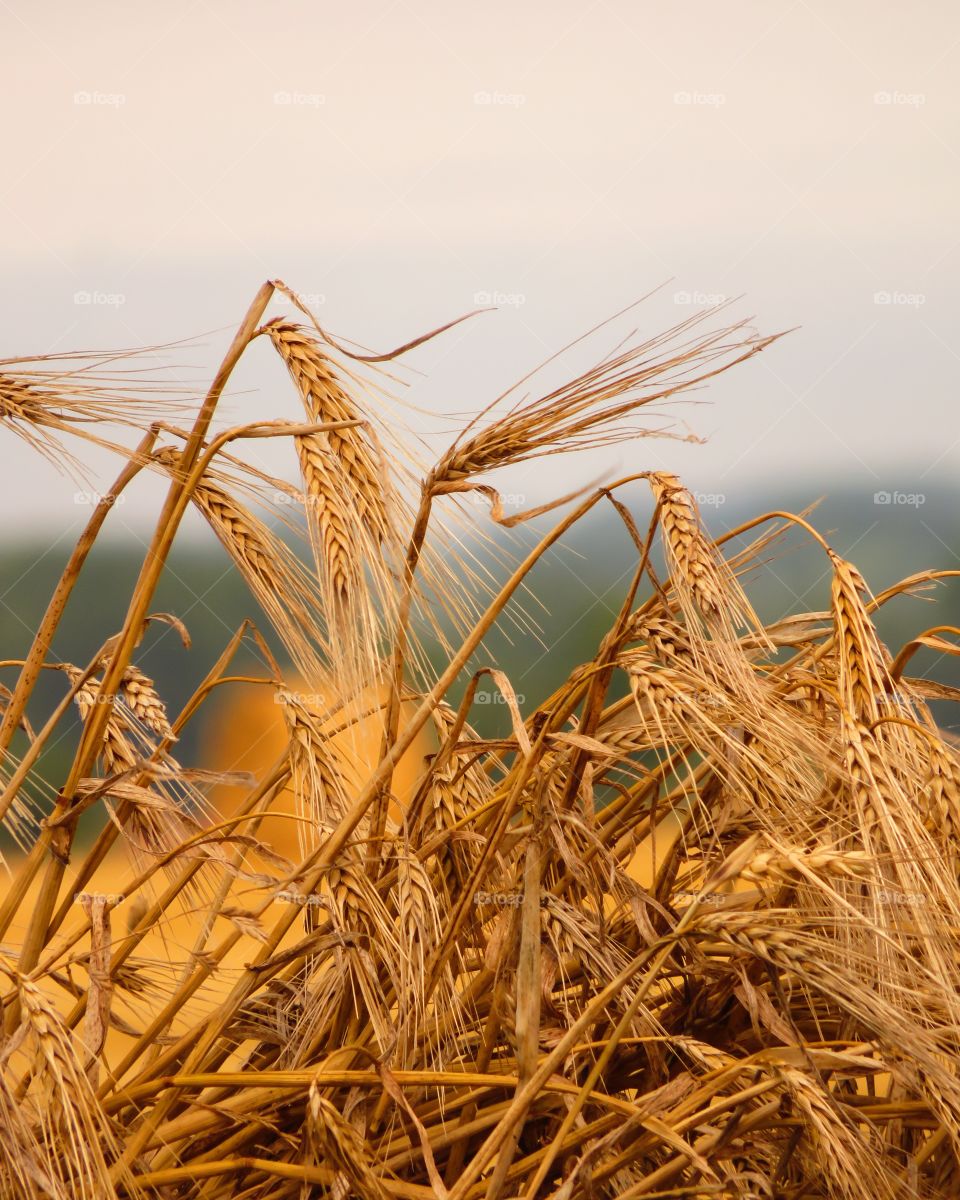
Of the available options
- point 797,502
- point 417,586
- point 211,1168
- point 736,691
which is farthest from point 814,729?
point 797,502

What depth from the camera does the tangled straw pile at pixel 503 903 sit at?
40cm

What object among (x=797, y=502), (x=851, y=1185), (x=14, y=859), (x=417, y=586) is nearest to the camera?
(x=851, y=1185)

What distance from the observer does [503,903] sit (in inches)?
20.4

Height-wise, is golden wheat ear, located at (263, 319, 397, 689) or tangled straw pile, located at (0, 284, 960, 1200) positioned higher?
golden wheat ear, located at (263, 319, 397, 689)

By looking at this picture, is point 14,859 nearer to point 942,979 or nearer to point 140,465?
point 140,465

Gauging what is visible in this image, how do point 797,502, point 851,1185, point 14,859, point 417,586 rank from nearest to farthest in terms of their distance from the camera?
point 851,1185, point 417,586, point 14,859, point 797,502

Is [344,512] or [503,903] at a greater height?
[344,512]

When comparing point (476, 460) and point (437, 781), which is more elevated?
point (476, 460)

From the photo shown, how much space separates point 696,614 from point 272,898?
22 centimetres

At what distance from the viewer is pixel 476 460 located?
458 millimetres

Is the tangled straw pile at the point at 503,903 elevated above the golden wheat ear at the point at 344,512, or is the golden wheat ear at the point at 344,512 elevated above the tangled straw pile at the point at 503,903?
the golden wheat ear at the point at 344,512

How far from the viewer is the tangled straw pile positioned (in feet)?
1.33

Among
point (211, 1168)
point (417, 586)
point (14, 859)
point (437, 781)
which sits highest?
point (417, 586)

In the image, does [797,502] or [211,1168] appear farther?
[797,502]
